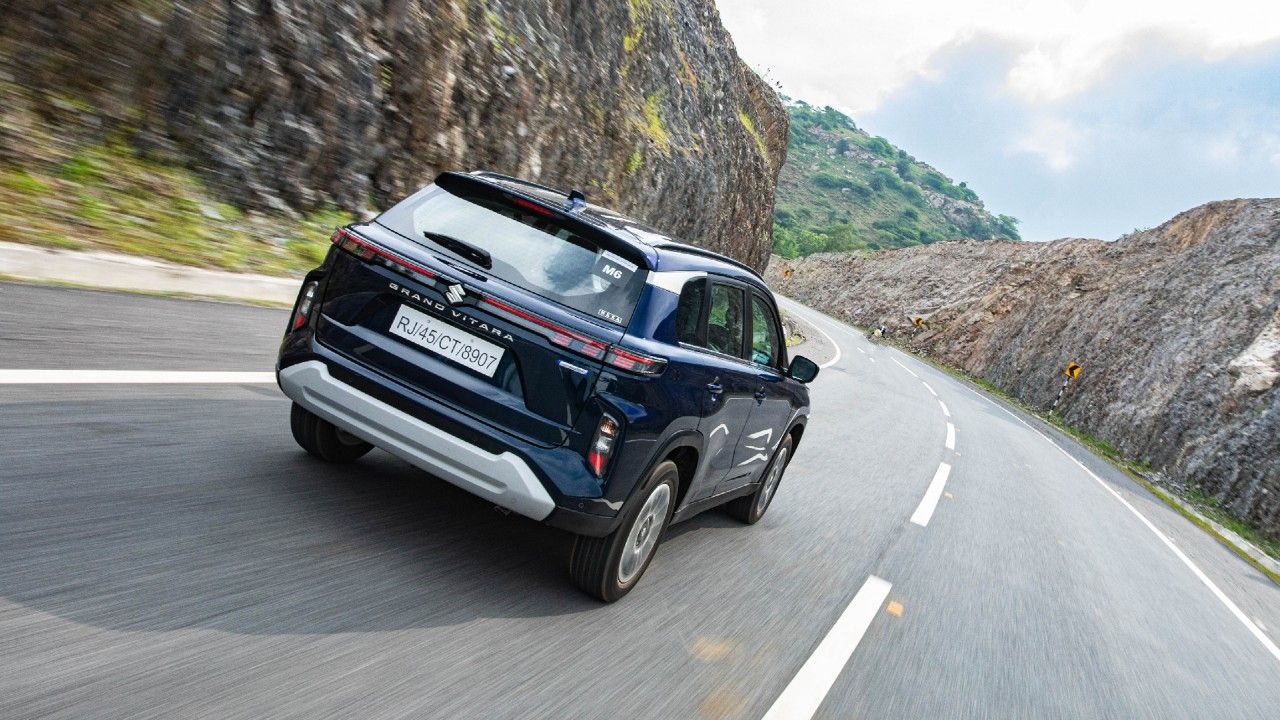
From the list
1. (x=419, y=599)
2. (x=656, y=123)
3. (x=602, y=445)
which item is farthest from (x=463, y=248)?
(x=656, y=123)

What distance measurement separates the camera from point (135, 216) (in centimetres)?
836

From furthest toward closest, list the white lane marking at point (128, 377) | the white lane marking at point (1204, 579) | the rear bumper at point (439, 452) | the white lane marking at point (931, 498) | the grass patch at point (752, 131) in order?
the grass patch at point (752, 131) → the white lane marking at point (931, 498) → the white lane marking at point (1204, 579) → the white lane marking at point (128, 377) → the rear bumper at point (439, 452)

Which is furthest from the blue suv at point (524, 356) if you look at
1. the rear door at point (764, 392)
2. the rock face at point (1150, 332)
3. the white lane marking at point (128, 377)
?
the rock face at point (1150, 332)

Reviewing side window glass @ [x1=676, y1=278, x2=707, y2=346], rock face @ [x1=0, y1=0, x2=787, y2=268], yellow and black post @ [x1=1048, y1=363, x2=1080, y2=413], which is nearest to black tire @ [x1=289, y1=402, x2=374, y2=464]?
side window glass @ [x1=676, y1=278, x2=707, y2=346]

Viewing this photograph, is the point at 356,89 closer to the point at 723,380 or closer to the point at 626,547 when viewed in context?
the point at 723,380

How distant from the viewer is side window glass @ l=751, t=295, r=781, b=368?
5.01 meters

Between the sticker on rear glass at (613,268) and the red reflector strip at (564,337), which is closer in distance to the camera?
the red reflector strip at (564,337)

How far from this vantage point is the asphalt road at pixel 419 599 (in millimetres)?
2740

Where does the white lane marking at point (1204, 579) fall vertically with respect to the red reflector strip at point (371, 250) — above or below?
below

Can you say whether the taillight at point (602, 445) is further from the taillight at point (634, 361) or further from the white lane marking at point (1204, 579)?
the white lane marking at point (1204, 579)

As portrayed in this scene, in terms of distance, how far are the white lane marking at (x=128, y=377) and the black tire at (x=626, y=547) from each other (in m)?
2.86

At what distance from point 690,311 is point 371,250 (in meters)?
1.42

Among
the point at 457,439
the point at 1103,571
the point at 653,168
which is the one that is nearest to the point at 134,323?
the point at 457,439

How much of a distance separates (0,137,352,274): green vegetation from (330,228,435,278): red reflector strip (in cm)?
431
